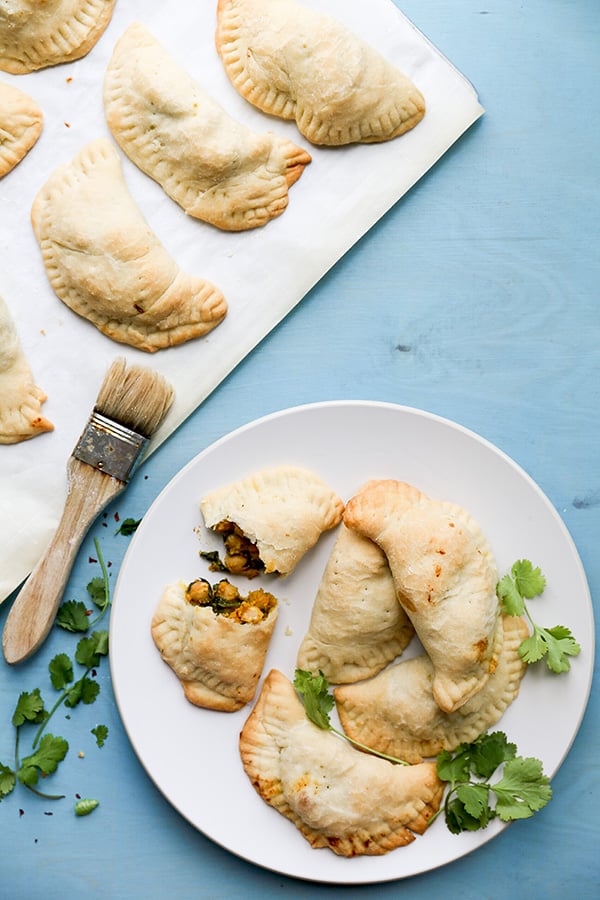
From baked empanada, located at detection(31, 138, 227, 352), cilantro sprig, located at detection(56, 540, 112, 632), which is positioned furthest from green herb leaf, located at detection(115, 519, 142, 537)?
baked empanada, located at detection(31, 138, 227, 352)

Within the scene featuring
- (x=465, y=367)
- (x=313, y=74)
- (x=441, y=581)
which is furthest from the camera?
(x=465, y=367)

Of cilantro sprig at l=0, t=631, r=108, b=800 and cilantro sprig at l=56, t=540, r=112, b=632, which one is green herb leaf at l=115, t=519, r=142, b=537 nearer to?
cilantro sprig at l=56, t=540, r=112, b=632

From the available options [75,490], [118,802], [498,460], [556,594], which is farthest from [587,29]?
[118,802]

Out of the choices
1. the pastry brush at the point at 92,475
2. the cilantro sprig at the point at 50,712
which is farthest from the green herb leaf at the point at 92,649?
the pastry brush at the point at 92,475

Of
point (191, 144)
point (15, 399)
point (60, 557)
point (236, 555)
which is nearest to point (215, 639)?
point (236, 555)

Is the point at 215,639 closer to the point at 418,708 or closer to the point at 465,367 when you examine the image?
the point at 418,708
